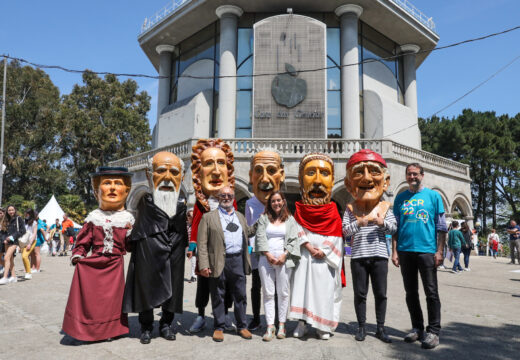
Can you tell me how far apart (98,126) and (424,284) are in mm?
31117

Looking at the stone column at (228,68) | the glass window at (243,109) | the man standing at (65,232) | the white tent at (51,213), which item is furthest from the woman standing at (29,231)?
the white tent at (51,213)

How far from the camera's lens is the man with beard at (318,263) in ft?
13.8

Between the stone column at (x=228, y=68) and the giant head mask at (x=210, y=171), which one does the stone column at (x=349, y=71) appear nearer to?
the stone column at (x=228, y=68)

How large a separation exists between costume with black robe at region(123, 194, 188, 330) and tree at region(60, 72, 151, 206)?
95.7 ft

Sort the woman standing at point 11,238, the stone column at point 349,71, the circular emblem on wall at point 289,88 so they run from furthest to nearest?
the stone column at point 349,71 → the circular emblem on wall at point 289,88 → the woman standing at point 11,238

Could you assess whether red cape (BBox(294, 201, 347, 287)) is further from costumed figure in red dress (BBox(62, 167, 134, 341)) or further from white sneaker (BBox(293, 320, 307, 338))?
costumed figure in red dress (BBox(62, 167, 134, 341))

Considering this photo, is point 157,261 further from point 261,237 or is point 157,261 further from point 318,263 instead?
point 318,263

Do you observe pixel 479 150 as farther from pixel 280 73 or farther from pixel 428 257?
pixel 428 257

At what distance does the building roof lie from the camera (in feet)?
59.8

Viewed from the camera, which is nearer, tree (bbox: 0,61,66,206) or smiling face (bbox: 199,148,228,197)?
smiling face (bbox: 199,148,228,197)

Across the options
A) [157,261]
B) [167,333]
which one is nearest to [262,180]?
[157,261]

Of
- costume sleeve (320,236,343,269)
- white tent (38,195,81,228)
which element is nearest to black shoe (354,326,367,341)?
costume sleeve (320,236,343,269)

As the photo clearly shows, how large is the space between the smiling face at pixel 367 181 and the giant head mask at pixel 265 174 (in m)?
1.01

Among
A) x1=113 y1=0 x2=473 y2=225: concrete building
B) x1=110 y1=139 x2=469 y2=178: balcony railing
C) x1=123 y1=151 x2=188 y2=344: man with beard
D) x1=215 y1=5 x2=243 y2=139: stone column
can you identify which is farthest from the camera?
x1=215 y1=5 x2=243 y2=139: stone column
